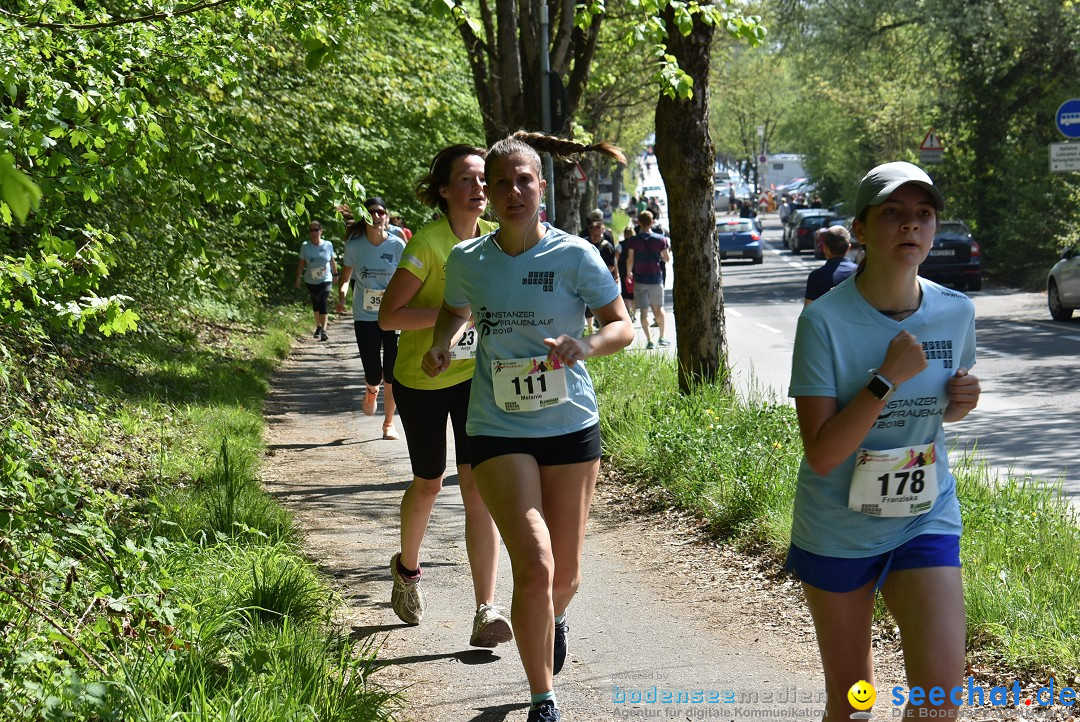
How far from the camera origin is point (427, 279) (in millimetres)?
5473

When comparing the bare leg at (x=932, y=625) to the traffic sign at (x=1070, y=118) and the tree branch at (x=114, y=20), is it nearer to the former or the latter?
the tree branch at (x=114, y=20)

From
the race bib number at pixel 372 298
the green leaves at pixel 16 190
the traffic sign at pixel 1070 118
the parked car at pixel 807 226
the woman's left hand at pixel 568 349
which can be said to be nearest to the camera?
the green leaves at pixel 16 190

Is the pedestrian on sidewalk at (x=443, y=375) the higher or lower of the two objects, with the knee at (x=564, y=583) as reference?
higher

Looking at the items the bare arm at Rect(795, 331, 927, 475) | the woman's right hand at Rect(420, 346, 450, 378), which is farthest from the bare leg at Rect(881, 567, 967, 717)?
the woman's right hand at Rect(420, 346, 450, 378)

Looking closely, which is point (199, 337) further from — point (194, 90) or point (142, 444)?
point (142, 444)

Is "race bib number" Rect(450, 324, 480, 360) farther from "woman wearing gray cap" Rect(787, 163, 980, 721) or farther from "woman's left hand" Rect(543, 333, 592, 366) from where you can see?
"woman wearing gray cap" Rect(787, 163, 980, 721)

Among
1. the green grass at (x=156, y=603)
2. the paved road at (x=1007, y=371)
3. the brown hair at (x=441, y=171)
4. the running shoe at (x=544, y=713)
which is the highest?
the brown hair at (x=441, y=171)

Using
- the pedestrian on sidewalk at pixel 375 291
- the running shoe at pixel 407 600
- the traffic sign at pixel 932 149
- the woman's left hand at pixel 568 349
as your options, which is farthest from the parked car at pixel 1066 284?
the woman's left hand at pixel 568 349

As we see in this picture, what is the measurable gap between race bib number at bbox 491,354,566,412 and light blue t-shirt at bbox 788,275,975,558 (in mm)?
1140

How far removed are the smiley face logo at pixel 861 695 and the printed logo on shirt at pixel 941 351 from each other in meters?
0.84

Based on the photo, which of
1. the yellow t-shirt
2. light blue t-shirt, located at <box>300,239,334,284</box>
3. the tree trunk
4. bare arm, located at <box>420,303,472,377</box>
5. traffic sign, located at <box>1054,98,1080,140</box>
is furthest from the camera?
traffic sign, located at <box>1054,98,1080,140</box>

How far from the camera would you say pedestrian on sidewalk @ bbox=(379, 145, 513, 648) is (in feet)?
17.6

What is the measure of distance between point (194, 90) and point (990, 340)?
12.1 metres

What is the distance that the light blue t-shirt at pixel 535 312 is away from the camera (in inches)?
173
